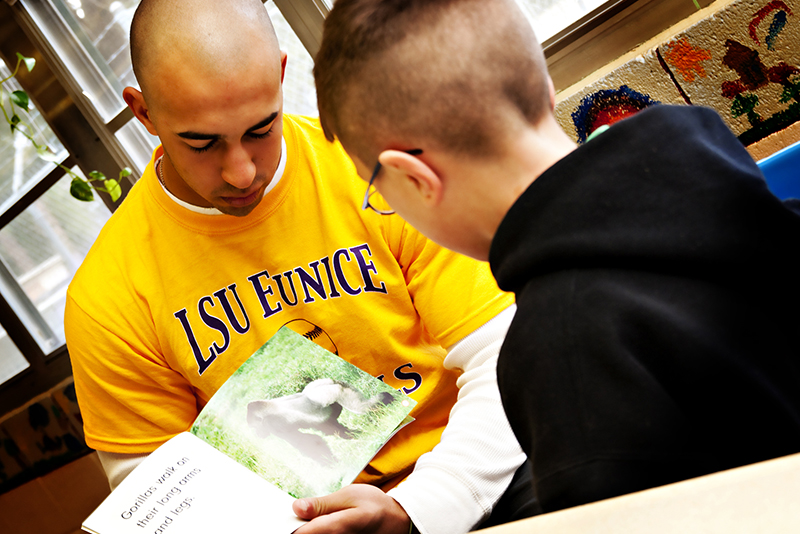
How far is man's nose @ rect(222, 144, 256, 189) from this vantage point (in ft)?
3.12

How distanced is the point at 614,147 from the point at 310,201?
66cm

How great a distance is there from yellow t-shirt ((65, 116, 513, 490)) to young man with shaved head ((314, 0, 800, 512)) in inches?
18.4

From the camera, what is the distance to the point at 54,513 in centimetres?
239

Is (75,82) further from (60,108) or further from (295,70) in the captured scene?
(295,70)

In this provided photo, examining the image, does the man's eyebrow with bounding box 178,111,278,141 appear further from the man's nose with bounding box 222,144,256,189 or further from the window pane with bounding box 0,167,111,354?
the window pane with bounding box 0,167,111,354

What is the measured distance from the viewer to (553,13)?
5.23ft

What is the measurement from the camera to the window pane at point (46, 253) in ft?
8.21

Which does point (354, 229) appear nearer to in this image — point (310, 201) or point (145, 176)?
point (310, 201)

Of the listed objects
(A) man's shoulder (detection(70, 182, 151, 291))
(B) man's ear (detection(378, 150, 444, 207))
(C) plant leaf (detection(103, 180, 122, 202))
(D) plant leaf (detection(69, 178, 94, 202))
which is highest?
(D) plant leaf (detection(69, 178, 94, 202))

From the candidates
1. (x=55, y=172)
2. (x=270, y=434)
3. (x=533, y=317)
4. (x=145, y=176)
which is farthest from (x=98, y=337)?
(x=55, y=172)

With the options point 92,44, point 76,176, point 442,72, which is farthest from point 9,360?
point 442,72

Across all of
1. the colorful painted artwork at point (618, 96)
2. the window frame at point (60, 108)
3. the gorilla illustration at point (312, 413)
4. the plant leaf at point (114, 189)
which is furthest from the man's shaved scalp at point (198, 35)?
the window frame at point (60, 108)

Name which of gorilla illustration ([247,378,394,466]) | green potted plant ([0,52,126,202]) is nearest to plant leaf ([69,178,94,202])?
green potted plant ([0,52,126,202])

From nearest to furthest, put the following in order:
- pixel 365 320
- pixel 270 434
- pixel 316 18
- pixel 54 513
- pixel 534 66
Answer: pixel 534 66 → pixel 270 434 → pixel 365 320 → pixel 316 18 → pixel 54 513
